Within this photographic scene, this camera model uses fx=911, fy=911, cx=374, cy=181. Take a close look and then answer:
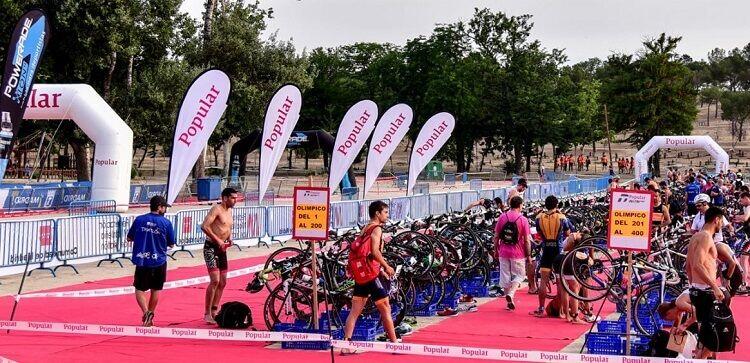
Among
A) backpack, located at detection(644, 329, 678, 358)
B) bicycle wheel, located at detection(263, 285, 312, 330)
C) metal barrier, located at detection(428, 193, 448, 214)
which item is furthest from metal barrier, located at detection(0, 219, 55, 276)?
metal barrier, located at detection(428, 193, 448, 214)

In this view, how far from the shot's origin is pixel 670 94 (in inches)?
3263

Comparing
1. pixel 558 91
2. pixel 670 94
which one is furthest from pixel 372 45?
pixel 670 94

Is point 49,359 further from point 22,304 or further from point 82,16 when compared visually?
point 82,16

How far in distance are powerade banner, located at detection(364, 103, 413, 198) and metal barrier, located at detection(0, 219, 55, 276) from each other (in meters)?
11.0

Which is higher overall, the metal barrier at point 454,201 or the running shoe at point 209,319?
the metal barrier at point 454,201

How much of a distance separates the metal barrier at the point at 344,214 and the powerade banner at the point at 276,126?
12.8ft

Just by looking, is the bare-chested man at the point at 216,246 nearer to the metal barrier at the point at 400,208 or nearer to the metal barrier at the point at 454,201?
the metal barrier at the point at 400,208

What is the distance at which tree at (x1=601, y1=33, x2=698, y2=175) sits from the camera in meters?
82.6

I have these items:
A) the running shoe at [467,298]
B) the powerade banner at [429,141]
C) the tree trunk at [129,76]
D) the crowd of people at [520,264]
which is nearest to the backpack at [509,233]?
the crowd of people at [520,264]

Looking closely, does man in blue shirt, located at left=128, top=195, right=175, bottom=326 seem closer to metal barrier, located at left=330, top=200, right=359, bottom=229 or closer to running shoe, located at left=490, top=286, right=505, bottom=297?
running shoe, located at left=490, top=286, right=505, bottom=297

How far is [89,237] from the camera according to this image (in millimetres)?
17125

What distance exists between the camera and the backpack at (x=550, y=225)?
12.4 meters

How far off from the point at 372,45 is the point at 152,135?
52612mm

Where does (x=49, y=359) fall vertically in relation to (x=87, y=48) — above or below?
below
